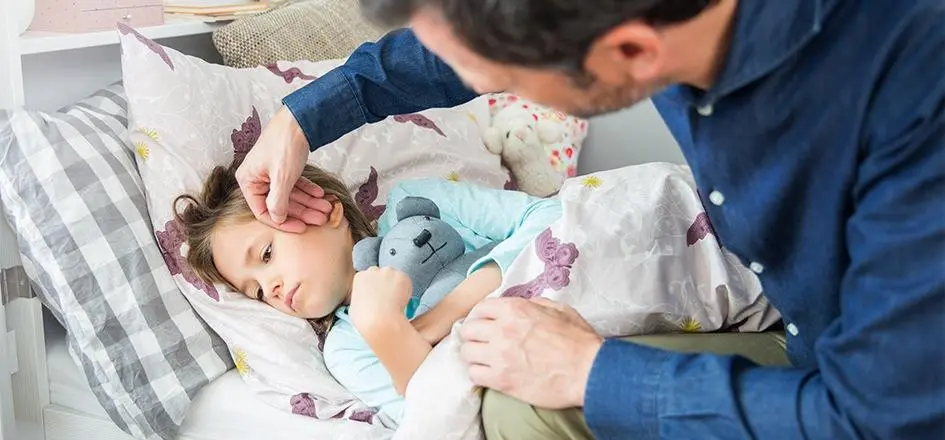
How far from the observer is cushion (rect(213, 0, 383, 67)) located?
1.81 metres

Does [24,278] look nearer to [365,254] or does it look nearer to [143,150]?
[143,150]

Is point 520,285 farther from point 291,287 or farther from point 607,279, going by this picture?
point 291,287

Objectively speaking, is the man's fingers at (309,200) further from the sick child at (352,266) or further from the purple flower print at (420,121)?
the purple flower print at (420,121)

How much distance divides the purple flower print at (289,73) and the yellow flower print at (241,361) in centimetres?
58

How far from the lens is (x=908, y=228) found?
0.69m

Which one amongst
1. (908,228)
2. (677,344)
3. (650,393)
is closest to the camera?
(908,228)

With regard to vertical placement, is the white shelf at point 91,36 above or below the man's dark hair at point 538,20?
below

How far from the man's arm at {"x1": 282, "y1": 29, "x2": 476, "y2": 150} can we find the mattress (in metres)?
0.42

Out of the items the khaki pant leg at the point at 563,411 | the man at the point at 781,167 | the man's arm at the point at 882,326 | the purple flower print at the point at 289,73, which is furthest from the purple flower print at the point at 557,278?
the purple flower print at the point at 289,73

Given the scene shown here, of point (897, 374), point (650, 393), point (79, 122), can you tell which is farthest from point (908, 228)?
point (79, 122)

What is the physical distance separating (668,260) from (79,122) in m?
A: 0.94

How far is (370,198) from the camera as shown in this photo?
176 centimetres

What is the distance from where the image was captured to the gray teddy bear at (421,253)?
1.42 metres

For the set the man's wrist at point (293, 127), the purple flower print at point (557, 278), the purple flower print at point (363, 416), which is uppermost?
the man's wrist at point (293, 127)
